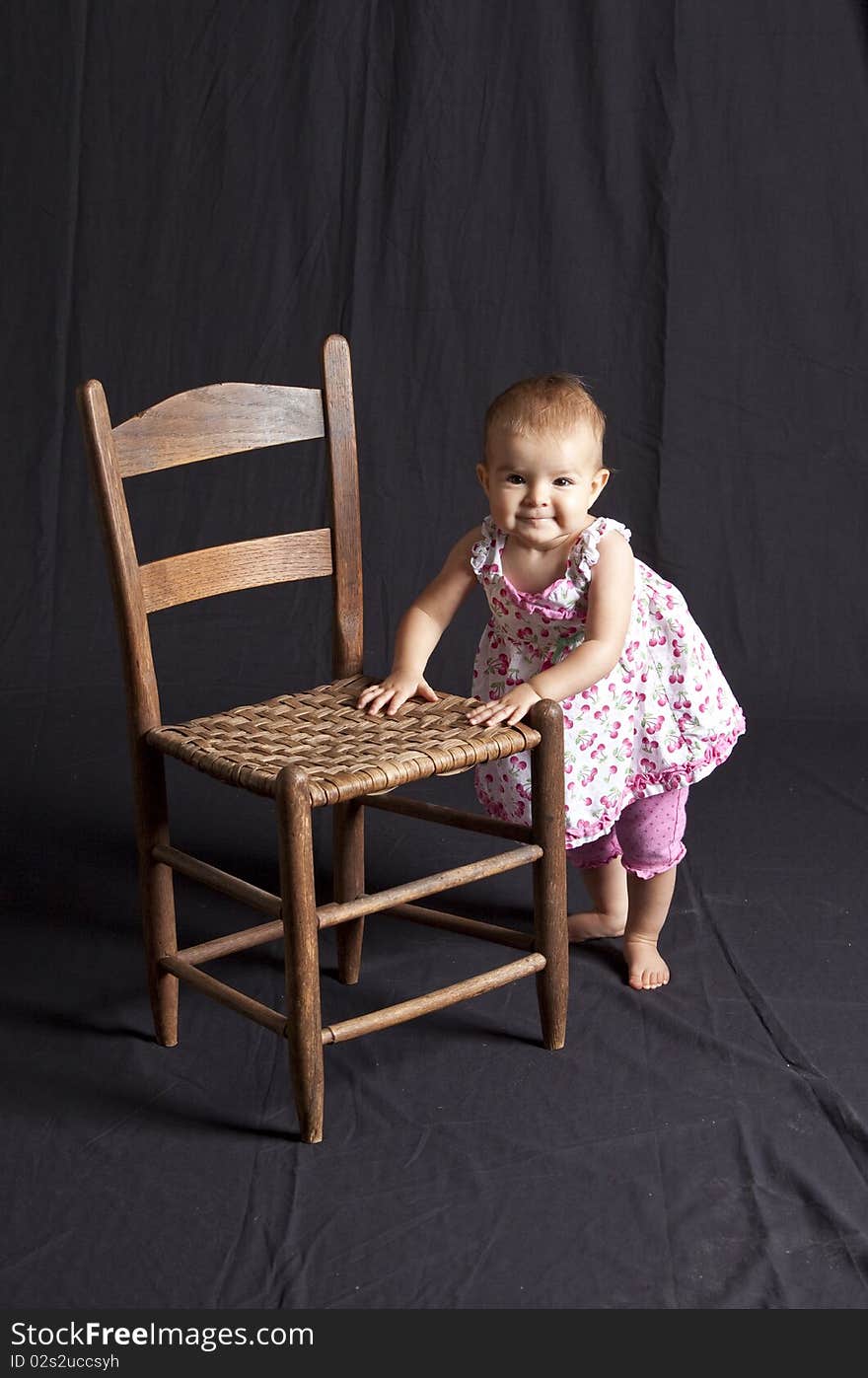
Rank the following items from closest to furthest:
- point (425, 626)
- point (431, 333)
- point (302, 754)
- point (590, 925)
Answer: point (302, 754) < point (425, 626) < point (590, 925) < point (431, 333)

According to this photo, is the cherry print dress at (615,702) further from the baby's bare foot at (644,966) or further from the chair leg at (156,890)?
the chair leg at (156,890)

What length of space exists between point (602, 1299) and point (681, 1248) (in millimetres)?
124

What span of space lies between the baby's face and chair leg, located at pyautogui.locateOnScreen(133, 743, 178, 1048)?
1.83 ft

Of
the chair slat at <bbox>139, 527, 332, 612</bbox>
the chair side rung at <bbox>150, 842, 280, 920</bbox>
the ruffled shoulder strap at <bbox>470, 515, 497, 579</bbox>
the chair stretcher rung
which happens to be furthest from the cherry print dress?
the chair side rung at <bbox>150, 842, 280, 920</bbox>

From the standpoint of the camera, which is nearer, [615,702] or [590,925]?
[615,702]

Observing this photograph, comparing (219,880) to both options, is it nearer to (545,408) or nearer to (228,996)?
(228,996)

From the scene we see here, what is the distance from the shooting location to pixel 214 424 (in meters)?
1.98

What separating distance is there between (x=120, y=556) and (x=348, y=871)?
581mm

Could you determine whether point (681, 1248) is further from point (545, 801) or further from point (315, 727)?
point (315, 727)

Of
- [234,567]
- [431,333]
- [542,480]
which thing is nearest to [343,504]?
[234,567]

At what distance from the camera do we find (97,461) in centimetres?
182

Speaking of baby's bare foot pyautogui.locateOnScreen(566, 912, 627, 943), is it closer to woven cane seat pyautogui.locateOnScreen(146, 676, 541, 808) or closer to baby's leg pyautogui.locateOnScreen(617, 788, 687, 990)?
baby's leg pyautogui.locateOnScreen(617, 788, 687, 990)

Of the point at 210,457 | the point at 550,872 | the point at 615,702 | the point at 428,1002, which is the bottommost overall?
the point at 428,1002

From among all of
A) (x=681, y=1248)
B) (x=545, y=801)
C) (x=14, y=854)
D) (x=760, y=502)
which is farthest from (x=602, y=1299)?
(x=760, y=502)
